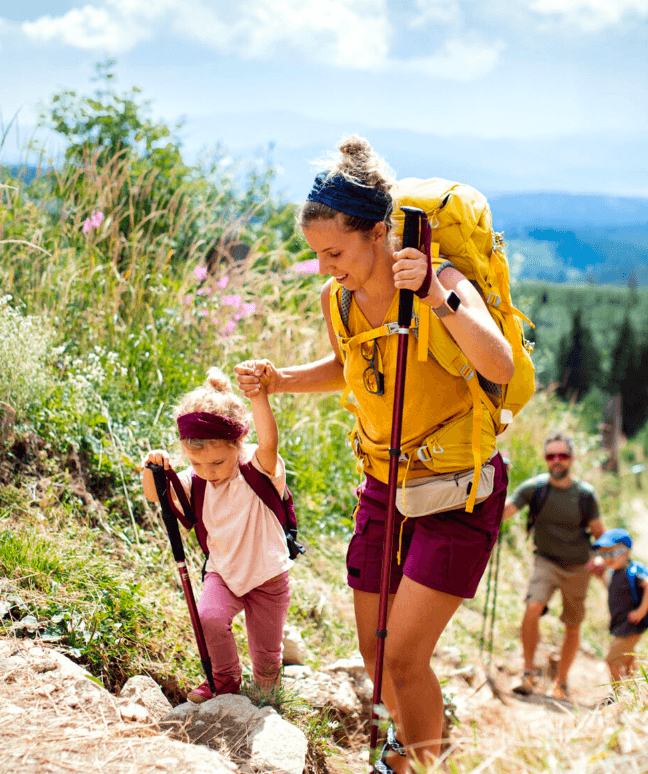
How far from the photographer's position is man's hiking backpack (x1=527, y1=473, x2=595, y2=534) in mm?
5715

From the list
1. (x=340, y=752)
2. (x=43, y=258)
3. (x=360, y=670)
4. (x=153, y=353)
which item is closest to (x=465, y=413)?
(x=340, y=752)

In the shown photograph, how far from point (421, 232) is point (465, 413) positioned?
627 millimetres

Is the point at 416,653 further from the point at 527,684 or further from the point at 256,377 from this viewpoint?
the point at 527,684

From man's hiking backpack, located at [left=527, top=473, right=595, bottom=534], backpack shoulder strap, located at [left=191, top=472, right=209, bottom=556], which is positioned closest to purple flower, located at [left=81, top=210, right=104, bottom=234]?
backpack shoulder strap, located at [left=191, top=472, right=209, bottom=556]

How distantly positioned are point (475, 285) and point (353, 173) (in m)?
0.54

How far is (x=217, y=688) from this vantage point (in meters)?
2.85

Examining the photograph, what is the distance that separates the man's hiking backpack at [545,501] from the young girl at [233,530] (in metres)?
3.46

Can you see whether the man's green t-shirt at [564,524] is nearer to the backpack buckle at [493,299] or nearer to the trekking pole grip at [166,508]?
the trekking pole grip at [166,508]

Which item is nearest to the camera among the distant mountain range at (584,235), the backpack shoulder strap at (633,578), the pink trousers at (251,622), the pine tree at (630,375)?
the pink trousers at (251,622)

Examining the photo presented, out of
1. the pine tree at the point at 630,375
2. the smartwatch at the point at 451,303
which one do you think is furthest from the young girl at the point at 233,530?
the pine tree at the point at 630,375

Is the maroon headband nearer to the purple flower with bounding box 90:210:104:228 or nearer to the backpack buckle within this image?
the backpack buckle

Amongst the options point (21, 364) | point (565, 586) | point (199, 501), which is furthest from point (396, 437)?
point (565, 586)

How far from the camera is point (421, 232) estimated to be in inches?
85.1

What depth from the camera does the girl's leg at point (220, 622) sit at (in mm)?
2781
